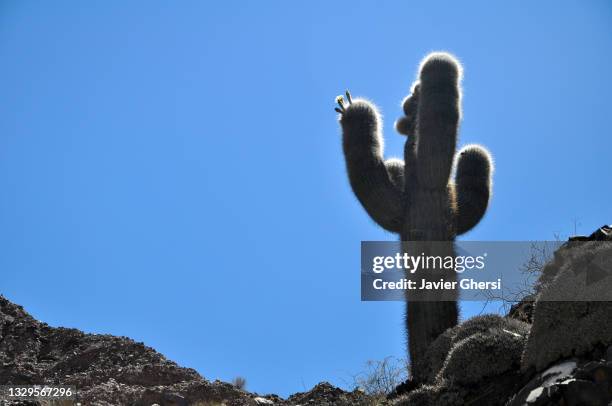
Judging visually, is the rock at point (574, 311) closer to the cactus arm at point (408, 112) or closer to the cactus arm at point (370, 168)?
the cactus arm at point (370, 168)

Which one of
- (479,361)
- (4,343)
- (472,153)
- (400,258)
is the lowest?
(479,361)

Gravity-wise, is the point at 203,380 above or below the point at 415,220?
below

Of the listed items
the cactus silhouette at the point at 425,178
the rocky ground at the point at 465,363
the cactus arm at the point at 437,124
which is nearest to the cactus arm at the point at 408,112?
the cactus silhouette at the point at 425,178

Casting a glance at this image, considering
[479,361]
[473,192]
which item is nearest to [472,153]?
[473,192]

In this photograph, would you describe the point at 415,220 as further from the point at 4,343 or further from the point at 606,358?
the point at 4,343

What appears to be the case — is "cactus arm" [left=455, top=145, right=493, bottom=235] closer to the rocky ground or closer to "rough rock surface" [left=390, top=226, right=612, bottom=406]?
the rocky ground

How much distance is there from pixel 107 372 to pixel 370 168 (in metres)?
4.85

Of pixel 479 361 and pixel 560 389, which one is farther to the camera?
pixel 479 361

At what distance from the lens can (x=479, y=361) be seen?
Answer: 24.7 ft

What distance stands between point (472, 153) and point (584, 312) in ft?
19.7

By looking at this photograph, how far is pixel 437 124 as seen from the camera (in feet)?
35.8

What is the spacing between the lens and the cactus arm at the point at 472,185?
456 inches

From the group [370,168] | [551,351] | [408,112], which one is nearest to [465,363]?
[551,351]

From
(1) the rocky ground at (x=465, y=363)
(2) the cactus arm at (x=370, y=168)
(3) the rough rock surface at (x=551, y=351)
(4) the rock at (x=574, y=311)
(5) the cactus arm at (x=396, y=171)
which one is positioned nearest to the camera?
(3) the rough rock surface at (x=551, y=351)
